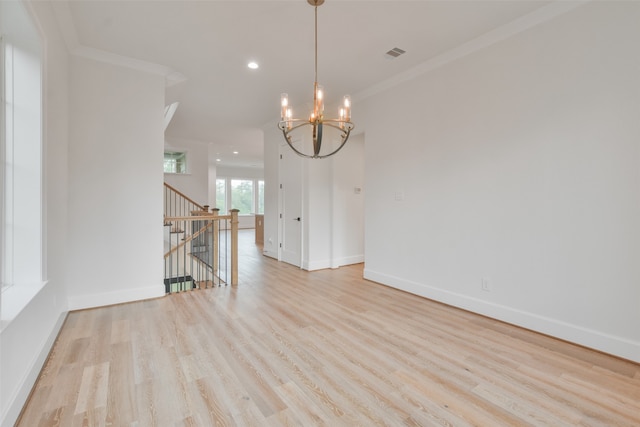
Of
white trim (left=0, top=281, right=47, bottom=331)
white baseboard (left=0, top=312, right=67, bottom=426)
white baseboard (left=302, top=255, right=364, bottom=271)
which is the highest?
white trim (left=0, top=281, right=47, bottom=331)

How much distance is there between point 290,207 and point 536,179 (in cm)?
380

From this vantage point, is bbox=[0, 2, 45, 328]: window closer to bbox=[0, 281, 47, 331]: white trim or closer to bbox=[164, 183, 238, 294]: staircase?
bbox=[0, 281, 47, 331]: white trim

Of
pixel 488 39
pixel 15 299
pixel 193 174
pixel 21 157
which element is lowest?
pixel 15 299

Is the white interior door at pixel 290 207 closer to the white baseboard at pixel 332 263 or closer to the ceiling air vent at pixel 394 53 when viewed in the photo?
the white baseboard at pixel 332 263

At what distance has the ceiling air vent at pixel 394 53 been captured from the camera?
3.19 metres

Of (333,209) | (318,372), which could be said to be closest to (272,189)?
(333,209)

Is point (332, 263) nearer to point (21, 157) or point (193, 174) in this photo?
point (21, 157)

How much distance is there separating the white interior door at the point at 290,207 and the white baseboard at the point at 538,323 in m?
2.16

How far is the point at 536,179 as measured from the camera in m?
2.67

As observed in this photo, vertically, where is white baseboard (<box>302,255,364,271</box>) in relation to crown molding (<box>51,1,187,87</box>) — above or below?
below

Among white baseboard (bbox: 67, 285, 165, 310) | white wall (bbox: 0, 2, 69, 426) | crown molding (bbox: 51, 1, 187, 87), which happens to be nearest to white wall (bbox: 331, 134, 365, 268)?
crown molding (bbox: 51, 1, 187, 87)

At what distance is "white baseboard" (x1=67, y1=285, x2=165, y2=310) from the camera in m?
3.18

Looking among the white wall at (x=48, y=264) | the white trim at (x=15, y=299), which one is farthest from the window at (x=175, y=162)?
the white trim at (x=15, y=299)

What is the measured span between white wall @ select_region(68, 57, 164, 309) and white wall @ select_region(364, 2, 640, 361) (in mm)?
3064
